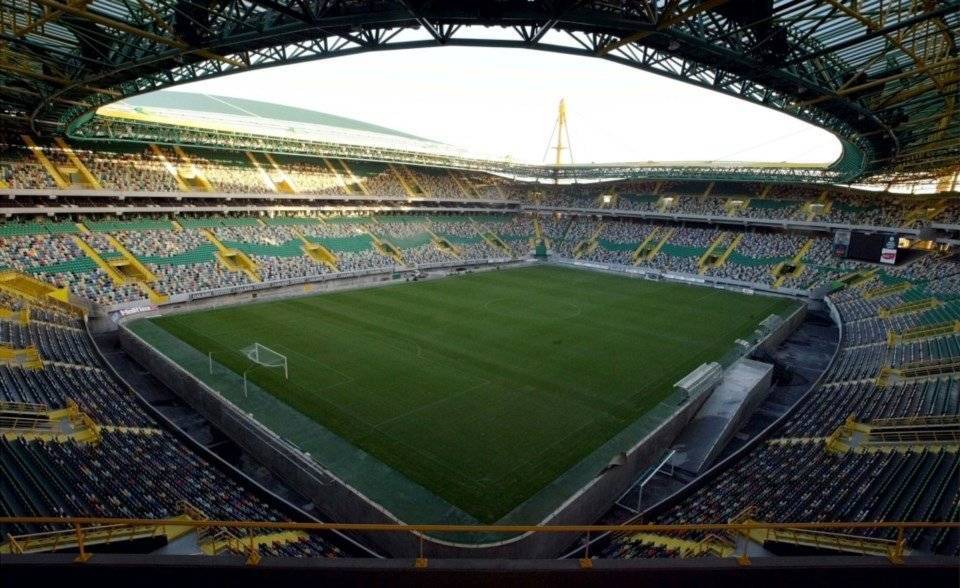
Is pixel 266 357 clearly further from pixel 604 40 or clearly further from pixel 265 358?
pixel 604 40

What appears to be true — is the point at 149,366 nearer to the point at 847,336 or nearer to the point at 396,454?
the point at 396,454

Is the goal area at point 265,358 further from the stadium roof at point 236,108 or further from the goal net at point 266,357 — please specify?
the stadium roof at point 236,108

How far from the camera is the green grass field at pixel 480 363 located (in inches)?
624

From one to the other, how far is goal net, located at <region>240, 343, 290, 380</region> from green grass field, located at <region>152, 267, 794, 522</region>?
449 millimetres

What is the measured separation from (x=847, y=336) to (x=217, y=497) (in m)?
31.3

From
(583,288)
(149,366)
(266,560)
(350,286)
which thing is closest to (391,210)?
(350,286)

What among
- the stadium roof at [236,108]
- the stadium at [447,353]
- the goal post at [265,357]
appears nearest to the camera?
the stadium at [447,353]

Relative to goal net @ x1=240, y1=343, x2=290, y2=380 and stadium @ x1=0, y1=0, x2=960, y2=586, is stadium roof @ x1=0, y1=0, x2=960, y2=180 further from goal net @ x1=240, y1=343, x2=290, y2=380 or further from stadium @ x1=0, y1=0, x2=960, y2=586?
goal net @ x1=240, y1=343, x2=290, y2=380

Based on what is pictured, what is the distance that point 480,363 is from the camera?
2366 centimetres

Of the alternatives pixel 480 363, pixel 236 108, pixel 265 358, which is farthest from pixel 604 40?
pixel 236 108

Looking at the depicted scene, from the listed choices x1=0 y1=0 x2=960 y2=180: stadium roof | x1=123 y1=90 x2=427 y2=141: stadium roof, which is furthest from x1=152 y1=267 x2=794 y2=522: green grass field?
x1=123 y1=90 x2=427 y2=141: stadium roof

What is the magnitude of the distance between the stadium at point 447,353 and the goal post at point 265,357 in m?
0.25

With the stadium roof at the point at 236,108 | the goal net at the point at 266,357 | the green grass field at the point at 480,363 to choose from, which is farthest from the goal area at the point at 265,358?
the stadium roof at the point at 236,108

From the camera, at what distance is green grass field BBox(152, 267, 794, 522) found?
624 inches
